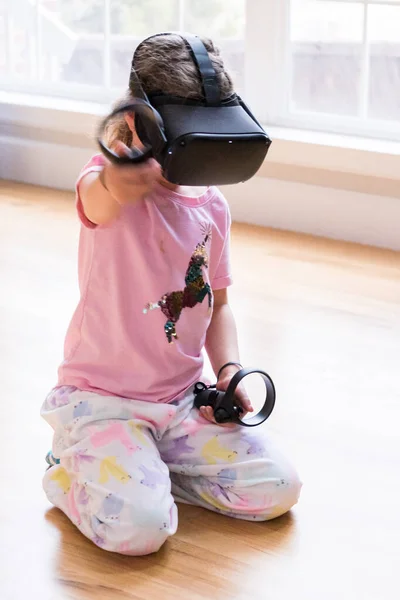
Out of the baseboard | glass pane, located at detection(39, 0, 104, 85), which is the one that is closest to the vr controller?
the baseboard

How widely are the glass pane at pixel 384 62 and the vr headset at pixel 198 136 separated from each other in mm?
1514

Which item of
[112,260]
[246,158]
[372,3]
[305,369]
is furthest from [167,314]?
[372,3]

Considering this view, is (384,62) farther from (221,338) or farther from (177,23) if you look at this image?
(221,338)

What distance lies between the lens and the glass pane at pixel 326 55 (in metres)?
2.68

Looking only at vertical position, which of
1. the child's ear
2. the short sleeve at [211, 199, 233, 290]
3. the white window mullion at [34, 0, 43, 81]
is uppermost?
the child's ear

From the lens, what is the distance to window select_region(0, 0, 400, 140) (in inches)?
105

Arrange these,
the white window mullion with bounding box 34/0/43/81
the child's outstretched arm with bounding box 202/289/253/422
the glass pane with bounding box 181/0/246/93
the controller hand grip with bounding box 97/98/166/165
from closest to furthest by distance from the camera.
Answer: the controller hand grip with bounding box 97/98/166/165, the child's outstretched arm with bounding box 202/289/253/422, the glass pane with bounding box 181/0/246/93, the white window mullion with bounding box 34/0/43/81

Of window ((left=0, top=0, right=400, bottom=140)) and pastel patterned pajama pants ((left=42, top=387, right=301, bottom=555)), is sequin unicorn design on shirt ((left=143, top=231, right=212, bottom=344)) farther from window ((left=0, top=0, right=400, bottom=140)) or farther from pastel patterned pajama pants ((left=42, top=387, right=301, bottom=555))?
window ((left=0, top=0, right=400, bottom=140))

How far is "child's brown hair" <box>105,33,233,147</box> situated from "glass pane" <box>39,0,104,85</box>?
191cm

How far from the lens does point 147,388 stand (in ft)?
4.50

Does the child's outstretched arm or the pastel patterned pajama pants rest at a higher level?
the child's outstretched arm

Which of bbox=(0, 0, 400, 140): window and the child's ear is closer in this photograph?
the child's ear


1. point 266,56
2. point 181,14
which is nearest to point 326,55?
point 266,56

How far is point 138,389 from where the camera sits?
137cm
